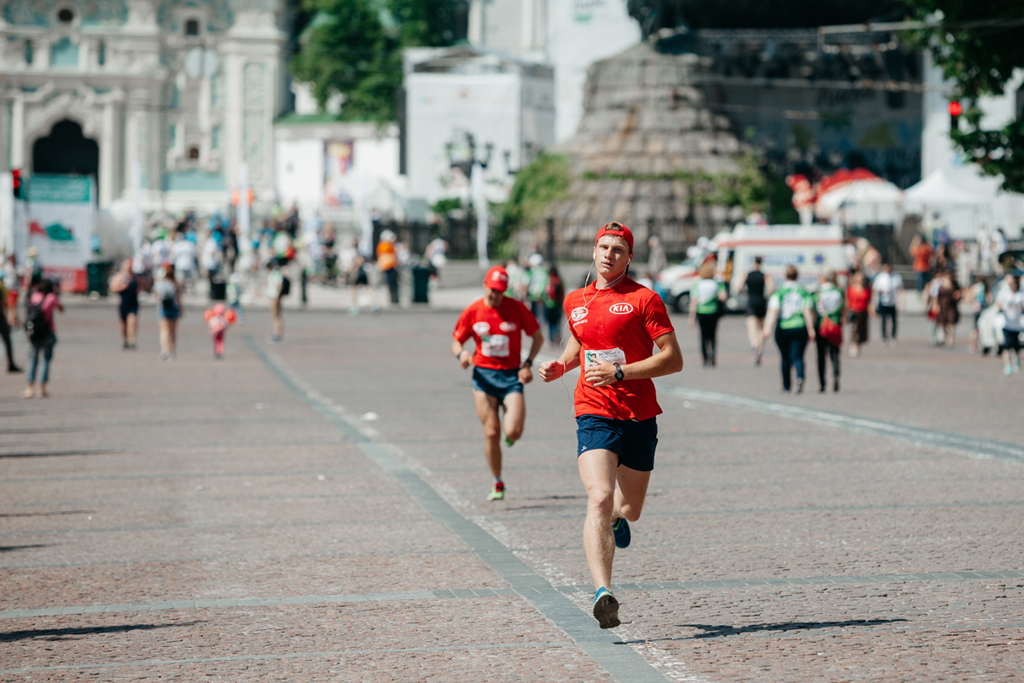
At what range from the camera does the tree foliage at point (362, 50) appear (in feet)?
228

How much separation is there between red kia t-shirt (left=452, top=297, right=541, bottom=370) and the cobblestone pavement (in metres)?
1.00

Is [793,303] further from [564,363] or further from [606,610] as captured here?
[606,610]

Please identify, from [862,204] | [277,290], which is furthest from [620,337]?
[862,204]

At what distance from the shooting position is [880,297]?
2719 cm

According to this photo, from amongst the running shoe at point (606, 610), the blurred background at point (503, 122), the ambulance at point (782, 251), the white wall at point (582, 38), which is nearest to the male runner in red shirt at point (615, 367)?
the running shoe at point (606, 610)

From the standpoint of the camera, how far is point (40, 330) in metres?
17.6

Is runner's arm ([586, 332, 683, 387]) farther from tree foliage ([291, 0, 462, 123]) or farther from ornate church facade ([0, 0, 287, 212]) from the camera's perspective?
ornate church facade ([0, 0, 287, 212])

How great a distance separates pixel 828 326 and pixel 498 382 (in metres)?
9.02

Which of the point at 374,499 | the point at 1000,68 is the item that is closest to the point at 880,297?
the point at 1000,68

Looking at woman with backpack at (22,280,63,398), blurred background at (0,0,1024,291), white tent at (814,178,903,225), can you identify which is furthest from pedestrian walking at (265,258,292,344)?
white tent at (814,178,903,225)

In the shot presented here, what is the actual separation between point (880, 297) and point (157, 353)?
13.7 metres

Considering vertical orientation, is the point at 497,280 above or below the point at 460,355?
above

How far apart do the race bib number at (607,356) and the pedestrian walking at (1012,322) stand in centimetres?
1590

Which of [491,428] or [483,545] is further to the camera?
[491,428]
